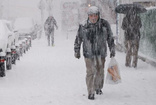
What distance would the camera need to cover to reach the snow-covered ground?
23.6 feet

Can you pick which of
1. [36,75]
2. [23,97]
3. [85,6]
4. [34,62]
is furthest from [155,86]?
[85,6]

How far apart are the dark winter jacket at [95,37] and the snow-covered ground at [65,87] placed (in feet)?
3.27

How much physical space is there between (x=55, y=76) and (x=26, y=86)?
1.73 meters

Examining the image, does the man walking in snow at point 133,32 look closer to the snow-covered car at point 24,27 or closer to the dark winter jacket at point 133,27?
the dark winter jacket at point 133,27

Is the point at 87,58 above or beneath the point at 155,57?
above

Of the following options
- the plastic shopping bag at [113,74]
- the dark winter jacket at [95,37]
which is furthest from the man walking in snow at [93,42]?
the plastic shopping bag at [113,74]

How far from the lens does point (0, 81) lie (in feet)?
31.7

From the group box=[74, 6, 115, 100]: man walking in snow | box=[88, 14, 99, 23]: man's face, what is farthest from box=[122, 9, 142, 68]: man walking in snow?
box=[88, 14, 99, 23]: man's face

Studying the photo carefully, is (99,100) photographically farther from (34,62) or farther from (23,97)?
(34,62)

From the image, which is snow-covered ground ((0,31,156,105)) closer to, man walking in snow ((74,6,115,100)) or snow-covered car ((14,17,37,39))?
man walking in snow ((74,6,115,100))

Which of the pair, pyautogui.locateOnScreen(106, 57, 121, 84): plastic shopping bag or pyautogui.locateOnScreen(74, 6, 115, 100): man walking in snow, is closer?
pyautogui.locateOnScreen(74, 6, 115, 100): man walking in snow

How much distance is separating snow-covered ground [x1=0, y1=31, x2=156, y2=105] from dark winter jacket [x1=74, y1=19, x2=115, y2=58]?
998 mm

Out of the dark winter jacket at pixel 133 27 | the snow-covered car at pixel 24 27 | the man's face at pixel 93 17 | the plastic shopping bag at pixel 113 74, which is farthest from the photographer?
the snow-covered car at pixel 24 27

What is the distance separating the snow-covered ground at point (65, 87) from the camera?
23.6 feet
